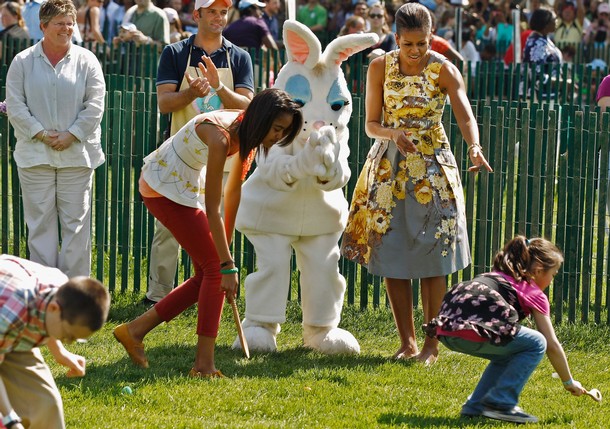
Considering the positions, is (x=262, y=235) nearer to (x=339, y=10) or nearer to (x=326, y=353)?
(x=326, y=353)

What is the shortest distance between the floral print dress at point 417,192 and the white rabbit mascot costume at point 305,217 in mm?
271

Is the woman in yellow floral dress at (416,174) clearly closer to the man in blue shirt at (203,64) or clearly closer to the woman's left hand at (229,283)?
the man in blue shirt at (203,64)

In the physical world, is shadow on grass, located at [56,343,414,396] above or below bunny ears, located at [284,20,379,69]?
below

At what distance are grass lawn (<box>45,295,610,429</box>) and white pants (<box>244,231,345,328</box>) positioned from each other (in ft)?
0.86

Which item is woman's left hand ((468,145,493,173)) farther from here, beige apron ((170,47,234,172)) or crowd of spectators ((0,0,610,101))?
crowd of spectators ((0,0,610,101))

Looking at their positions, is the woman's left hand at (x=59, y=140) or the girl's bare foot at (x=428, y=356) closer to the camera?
the girl's bare foot at (x=428, y=356)

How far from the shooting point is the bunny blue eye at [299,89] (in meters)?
7.20

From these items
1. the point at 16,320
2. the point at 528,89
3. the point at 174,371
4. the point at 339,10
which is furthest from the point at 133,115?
the point at 339,10

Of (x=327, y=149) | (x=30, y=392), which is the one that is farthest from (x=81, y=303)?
(x=327, y=149)

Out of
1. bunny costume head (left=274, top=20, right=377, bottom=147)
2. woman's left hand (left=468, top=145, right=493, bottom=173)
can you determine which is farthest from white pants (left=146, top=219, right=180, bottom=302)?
woman's left hand (left=468, top=145, right=493, bottom=173)

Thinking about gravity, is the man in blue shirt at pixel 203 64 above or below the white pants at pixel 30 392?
above

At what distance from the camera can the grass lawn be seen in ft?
19.2

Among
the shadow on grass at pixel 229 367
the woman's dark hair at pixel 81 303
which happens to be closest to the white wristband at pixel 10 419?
the woman's dark hair at pixel 81 303

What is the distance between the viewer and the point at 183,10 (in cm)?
2217
